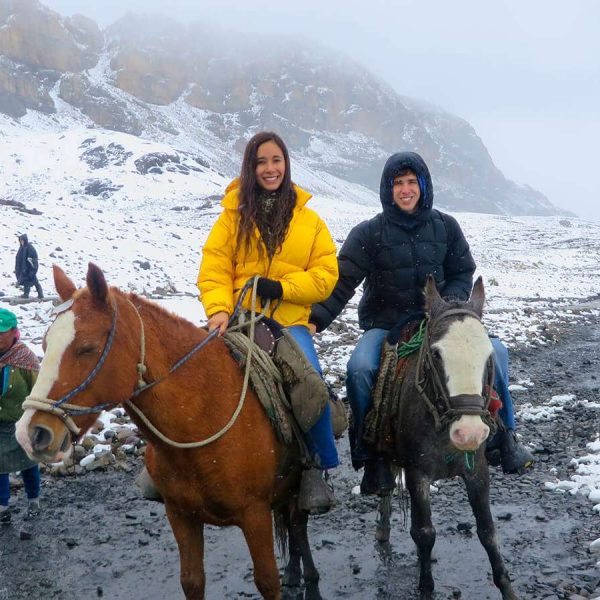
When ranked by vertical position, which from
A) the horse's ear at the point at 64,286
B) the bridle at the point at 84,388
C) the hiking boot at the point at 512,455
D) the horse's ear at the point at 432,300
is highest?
the horse's ear at the point at 432,300

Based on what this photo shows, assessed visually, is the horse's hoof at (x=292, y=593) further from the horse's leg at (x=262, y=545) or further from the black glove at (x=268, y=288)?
the black glove at (x=268, y=288)

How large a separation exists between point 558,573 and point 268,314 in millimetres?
3308

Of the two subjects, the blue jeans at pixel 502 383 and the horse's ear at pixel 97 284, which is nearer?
the horse's ear at pixel 97 284

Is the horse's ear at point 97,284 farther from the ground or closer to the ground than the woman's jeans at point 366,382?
farther from the ground

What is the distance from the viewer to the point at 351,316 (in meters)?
16.5

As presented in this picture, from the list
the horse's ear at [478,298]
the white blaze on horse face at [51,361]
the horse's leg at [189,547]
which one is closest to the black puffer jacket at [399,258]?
the horse's ear at [478,298]

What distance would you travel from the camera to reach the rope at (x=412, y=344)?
178 inches

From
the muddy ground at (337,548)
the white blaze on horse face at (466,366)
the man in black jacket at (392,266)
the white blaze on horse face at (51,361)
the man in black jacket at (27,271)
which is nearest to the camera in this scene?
the white blaze on horse face at (51,361)

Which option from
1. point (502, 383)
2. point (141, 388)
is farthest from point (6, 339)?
point (502, 383)

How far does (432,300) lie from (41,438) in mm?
2748

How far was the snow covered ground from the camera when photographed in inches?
597

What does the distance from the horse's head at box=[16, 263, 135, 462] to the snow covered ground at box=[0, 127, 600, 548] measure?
5149mm

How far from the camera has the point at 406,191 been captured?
4.85 m

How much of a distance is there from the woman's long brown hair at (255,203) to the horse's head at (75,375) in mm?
1389
